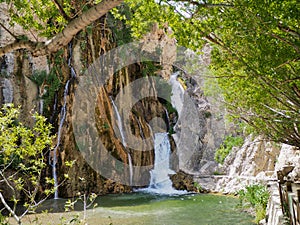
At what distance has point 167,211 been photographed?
442 inches

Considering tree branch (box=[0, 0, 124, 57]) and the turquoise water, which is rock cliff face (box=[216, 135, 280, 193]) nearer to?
the turquoise water

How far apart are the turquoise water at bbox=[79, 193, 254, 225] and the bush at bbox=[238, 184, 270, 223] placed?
334mm

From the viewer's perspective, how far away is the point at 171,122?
2231cm

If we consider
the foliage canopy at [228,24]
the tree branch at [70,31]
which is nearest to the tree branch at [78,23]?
the tree branch at [70,31]

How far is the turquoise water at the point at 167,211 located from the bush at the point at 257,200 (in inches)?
13.2

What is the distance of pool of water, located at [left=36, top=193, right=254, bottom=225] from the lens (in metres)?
9.66

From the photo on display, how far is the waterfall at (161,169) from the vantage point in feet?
58.3

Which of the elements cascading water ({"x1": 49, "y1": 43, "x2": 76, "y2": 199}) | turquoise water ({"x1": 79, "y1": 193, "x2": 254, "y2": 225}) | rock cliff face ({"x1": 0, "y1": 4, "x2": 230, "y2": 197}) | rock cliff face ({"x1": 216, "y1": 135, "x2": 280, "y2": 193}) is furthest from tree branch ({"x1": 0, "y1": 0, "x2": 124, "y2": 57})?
rock cliff face ({"x1": 216, "y1": 135, "x2": 280, "y2": 193})

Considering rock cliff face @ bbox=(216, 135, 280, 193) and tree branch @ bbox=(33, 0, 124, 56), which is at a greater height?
tree branch @ bbox=(33, 0, 124, 56)

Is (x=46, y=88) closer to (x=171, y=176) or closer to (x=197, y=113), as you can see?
(x=171, y=176)

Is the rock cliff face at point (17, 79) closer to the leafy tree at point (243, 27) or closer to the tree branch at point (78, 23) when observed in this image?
the leafy tree at point (243, 27)

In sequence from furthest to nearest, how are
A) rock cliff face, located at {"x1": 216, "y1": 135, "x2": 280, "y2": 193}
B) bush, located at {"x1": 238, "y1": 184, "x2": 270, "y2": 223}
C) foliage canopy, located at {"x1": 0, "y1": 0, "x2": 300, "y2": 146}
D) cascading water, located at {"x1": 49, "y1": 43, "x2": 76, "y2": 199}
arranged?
rock cliff face, located at {"x1": 216, "y1": 135, "x2": 280, "y2": 193}, cascading water, located at {"x1": 49, "y1": 43, "x2": 76, "y2": 199}, bush, located at {"x1": 238, "y1": 184, "x2": 270, "y2": 223}, foliage canopy, located at {"x1": 0, "y1": 0, "x2": 300, "y2": 146}

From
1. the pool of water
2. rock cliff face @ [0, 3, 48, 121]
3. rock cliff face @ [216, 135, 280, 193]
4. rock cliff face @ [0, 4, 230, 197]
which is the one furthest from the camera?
rock cliff face @ [216, 135, 280, 193]

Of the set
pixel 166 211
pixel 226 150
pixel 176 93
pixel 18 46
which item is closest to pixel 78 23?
pixel 18 46
